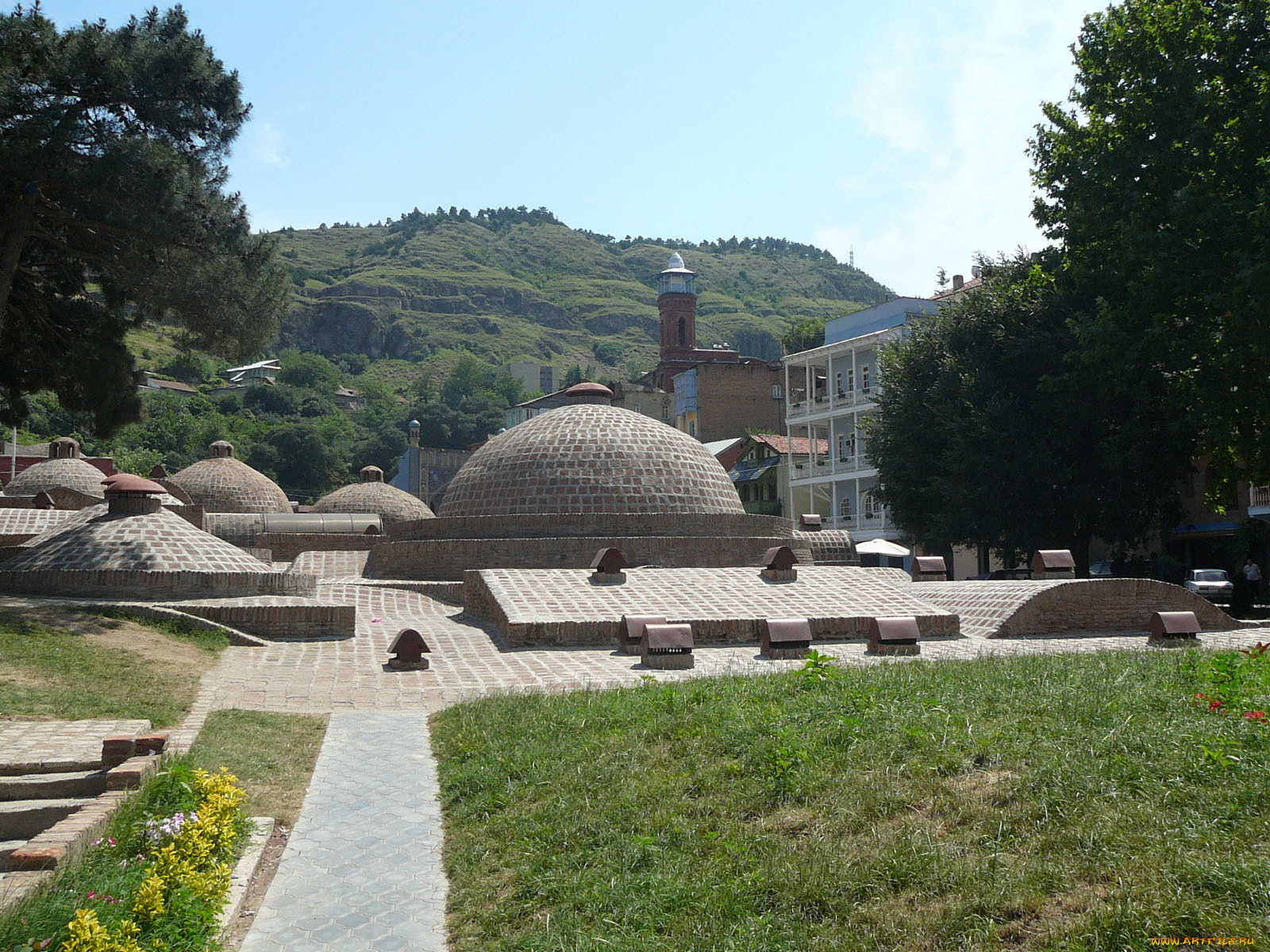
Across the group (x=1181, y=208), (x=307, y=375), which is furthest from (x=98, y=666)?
(x=307, y=375)

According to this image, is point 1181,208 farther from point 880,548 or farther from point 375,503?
point 375,503

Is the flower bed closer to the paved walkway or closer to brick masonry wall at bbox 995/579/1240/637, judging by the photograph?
the paved walkway

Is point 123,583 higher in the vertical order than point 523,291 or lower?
lower

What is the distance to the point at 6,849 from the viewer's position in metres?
6.36

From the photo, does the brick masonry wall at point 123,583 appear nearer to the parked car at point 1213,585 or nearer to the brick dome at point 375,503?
the brick dome at point 375,503

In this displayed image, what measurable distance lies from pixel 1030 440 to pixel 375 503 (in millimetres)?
20612

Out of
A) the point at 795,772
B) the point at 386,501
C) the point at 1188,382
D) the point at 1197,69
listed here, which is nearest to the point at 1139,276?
the point at 1188,382

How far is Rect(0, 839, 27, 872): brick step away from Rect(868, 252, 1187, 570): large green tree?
21.4m

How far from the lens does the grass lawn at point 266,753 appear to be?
7.27m

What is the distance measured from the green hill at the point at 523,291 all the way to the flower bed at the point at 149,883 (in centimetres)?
12098

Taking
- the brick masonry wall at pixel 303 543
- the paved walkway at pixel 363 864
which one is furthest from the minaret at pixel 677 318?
the paved walkway at pixel 363 864

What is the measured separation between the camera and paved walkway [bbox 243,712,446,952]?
207 inches

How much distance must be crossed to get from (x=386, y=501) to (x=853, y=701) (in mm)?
30042

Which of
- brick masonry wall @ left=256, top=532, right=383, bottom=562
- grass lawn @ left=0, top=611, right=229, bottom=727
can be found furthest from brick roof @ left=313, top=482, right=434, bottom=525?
grass lawn @ left=0, top=611, right=229, bottom=727
